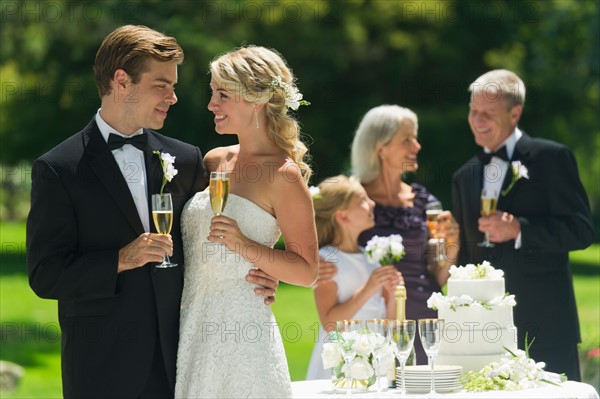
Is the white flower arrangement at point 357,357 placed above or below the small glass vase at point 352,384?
above

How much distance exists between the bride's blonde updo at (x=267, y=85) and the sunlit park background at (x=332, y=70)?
56.0 ft

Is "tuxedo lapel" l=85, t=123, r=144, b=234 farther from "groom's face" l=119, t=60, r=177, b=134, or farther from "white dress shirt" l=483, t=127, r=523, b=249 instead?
"white dress shirt" l=483, t=127, r=523, b=249

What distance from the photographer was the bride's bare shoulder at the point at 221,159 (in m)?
5.50

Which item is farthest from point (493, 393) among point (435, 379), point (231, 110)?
point (231, 110)

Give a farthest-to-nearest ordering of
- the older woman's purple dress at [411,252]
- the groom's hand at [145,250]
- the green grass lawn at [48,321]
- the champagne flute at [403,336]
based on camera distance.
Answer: the green grass lawn at [48,321]
the older woman's purple dress at [411,252]
the champagne flute at [403,336]
the groom's hand at [145,250]

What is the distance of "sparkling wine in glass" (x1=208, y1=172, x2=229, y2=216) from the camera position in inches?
192

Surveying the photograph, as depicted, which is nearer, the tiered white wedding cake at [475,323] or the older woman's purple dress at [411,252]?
the tiered white wedding cake at [475,323]

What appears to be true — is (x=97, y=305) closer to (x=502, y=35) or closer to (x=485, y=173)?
(x=485, y=173)

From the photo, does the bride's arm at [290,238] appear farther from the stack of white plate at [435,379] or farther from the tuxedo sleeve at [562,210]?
the tuxedo sleeve at [562,210]

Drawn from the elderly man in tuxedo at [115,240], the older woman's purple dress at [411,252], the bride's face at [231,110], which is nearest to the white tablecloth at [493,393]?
the elderly man in tuxedo at [115,240]

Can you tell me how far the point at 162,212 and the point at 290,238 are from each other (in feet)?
2.40

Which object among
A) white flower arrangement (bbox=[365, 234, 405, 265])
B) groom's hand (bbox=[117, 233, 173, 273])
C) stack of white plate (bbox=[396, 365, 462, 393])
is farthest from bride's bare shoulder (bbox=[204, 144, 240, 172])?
white flower arrangement (bbox=[365, 234, 405, 265])

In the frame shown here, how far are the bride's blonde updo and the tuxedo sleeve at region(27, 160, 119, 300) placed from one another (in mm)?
1075

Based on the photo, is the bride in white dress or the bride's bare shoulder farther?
the bride's bare shoulder
